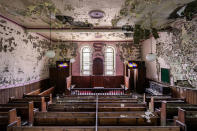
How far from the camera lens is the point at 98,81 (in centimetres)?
845

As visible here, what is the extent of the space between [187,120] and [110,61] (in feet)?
23.5

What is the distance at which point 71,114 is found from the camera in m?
2.83

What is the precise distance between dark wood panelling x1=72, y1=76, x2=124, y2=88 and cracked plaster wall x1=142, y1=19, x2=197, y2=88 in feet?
10.0

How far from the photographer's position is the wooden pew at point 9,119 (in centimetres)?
224

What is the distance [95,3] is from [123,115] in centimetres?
326

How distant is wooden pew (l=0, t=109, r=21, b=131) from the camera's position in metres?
2.24

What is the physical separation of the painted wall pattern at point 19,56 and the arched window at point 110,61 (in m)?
4.77

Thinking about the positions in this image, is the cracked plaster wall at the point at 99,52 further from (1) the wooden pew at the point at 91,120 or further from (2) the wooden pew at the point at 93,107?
(1) the wooden pew at the point at 91,120

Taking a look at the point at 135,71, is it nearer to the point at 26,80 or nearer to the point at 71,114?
the point at 71,114

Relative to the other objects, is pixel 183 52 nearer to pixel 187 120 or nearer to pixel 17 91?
pixel 187 120

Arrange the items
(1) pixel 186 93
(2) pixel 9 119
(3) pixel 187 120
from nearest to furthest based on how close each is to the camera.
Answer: (2) pixel 9 119
(3) pixel 187 120
(1) pixel 186 93

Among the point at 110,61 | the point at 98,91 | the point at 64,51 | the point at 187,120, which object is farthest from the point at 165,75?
the point at 64,51

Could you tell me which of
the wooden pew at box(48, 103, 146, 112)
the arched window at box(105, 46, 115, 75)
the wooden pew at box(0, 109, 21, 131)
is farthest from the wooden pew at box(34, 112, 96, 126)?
the arched window at box(105, 46, 115, 75)

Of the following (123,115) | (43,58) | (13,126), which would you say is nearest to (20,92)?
(43,58)
